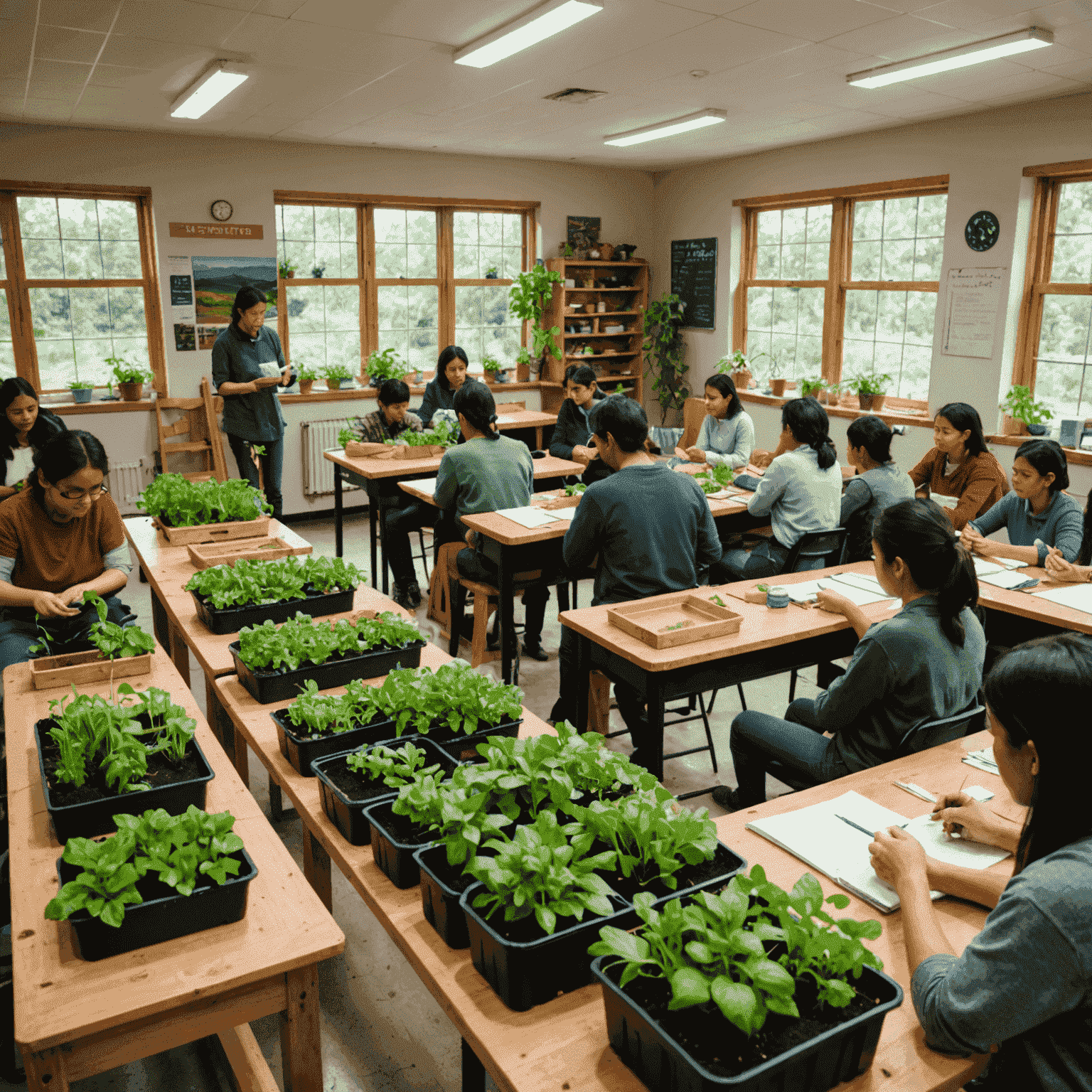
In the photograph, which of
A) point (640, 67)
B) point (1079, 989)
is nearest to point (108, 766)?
point (1079, 989)

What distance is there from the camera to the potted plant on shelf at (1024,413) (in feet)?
19.7

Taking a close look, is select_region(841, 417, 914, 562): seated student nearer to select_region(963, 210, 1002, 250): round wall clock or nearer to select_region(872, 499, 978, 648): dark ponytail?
select_region(872, 499, 978, 648): dark ponytail

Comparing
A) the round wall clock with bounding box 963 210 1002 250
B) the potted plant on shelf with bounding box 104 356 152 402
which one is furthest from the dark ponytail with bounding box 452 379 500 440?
the round wall clock with bounding box 963 210 1002 250

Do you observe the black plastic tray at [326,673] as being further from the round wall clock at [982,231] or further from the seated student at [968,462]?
the round wall clock at [982,231]

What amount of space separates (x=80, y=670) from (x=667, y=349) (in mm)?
7471

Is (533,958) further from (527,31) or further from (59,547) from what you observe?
(527,31)

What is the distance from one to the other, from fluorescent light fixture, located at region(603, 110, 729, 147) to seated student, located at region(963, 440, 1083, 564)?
136 inches

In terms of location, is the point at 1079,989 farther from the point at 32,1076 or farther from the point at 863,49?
the point at 863,49

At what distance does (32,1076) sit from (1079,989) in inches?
56.8

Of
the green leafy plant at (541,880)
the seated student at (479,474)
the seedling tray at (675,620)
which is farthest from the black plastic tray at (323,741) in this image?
the seated student at (479,474)

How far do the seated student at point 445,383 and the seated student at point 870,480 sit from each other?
3025 mm

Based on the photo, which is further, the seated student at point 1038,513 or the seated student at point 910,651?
the seated student at point 1038,513

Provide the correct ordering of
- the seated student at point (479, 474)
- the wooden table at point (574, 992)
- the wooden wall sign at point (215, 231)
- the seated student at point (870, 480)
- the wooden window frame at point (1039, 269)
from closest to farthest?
the wooden table at point (574, 992), the seated student at point (870, 480), the seated student at point (479, 474), the wooden window frame at point (1039, 269), the wooden wall sign at point (215, 231)

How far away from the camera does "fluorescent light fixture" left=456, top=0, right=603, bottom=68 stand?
372 centimetres
